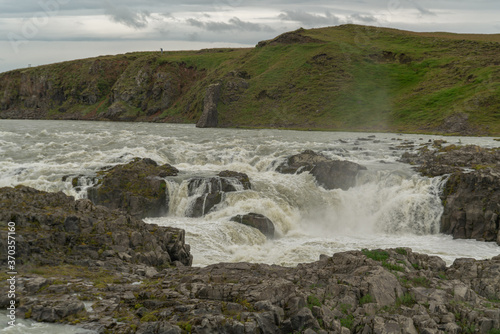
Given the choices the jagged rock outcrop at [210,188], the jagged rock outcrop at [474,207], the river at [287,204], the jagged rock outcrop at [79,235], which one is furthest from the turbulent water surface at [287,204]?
the jagged rock outcrop at [79,235]

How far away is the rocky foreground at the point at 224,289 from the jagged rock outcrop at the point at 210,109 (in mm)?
95608

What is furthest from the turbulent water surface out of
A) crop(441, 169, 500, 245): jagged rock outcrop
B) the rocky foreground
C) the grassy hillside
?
the grassy hillside

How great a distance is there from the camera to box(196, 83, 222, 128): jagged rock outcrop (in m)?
119

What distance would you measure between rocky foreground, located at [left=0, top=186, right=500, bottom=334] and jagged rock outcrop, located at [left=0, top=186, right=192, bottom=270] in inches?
2.1

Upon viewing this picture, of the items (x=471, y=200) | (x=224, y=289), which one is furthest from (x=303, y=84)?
(x=224, y=289)

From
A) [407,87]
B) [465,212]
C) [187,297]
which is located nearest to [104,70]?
[407,87]

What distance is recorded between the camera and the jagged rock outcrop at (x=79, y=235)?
21.0 metres

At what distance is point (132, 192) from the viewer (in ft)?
130

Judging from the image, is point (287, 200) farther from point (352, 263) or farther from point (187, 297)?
point (187, 297)

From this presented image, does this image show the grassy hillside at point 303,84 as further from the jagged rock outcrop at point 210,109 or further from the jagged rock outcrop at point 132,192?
the jagged rock outcrop at point 132,192

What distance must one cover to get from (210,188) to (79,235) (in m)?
19.2

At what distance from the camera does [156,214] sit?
39.2 m

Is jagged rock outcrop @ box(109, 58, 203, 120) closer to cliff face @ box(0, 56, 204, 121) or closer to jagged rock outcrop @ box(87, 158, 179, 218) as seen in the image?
cliff face @ box(0, 56, 204, 121)

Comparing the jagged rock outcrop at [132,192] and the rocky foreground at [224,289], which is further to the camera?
the jagged rock outcrop at [132,192]
